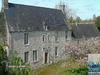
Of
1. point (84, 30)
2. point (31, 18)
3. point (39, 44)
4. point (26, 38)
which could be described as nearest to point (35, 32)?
point (26, 38)

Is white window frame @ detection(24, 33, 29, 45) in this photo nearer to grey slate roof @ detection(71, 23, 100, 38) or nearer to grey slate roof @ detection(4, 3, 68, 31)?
grey slate roof @ detection(4, 3, 68, 31)

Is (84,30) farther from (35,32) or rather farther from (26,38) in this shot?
(26,38)

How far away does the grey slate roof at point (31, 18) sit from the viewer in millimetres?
19947

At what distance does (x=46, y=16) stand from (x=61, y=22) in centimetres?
370

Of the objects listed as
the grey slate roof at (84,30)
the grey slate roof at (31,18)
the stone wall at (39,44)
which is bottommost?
the stone wall at (39,44)

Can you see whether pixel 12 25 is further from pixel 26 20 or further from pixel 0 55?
pixel 0 55

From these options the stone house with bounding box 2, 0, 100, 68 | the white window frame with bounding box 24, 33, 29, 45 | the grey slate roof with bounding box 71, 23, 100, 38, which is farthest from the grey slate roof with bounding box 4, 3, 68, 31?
the grey slate roof with bounding box 71, 23, 100, 38

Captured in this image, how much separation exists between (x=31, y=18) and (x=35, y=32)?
8.75 feet

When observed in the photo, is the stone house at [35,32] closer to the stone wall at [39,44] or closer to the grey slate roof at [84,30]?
the stone wall at [39,44]

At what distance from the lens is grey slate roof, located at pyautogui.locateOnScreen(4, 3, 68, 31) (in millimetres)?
19947

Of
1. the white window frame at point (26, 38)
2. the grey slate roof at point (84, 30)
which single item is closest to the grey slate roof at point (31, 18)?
the white window frame at point (26, 38)

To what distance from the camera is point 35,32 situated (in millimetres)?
21875

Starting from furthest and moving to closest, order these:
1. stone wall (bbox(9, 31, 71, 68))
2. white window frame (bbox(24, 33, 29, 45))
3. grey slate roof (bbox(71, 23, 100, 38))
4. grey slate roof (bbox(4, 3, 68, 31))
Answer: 1. grey slate roof (bbox(71, 23, 100, 38))
2. white window frame (bbox(24, 33, 29, 45))
3. grey slate roof (bbox(4, 3, 68, 31))
4. stone wall (bbox(9, 31, 71, 68))

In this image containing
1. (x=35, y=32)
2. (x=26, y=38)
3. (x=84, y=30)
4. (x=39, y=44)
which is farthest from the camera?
(x=84, y=30)
